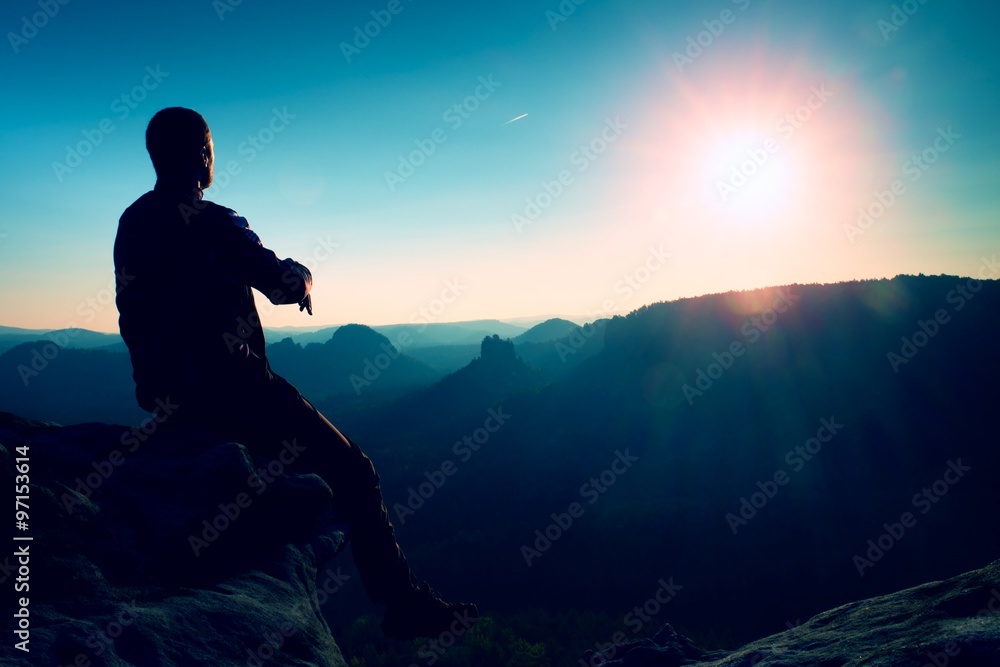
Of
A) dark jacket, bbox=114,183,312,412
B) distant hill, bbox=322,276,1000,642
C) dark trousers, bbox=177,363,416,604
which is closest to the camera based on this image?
dark jacket, bbox=114,183,312,412

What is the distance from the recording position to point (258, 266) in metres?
3.44

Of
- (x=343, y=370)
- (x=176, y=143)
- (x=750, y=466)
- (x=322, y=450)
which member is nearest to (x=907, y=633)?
(x=322, y=450)

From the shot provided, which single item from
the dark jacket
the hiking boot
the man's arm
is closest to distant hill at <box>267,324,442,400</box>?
the hiking boot

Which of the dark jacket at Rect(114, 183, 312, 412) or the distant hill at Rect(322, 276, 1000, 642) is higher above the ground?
the dark jacket at Rect(114, 183, 312, 412)

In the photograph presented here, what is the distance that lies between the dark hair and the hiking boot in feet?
12.9

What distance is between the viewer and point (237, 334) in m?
3.65

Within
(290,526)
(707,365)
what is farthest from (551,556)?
(290,526)

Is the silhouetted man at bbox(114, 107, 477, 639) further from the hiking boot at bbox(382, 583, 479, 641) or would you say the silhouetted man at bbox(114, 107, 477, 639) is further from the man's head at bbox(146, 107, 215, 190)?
the hiking boot at bbox(382, 583, 479, 641)

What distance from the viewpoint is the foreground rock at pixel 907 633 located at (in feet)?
8.20

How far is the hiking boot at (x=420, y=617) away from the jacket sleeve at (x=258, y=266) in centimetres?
277

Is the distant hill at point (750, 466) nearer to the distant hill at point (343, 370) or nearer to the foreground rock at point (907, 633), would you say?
the foreground rock at point (907, 633)

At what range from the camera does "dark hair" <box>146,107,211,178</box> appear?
11.7 feet

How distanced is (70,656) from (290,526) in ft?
7.71

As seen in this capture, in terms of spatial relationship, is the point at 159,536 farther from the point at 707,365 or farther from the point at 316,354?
the point at 316,354
